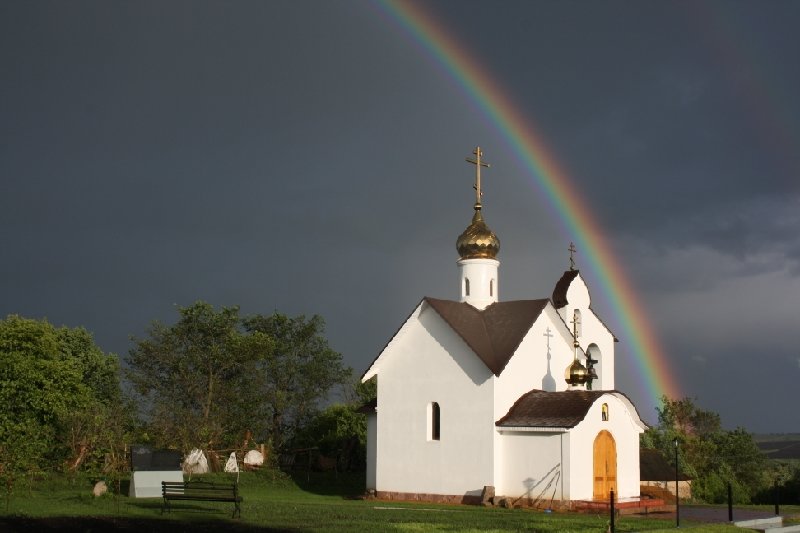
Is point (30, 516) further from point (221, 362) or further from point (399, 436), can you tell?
point (221, 362)

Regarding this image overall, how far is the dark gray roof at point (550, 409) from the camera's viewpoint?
99.5 ft

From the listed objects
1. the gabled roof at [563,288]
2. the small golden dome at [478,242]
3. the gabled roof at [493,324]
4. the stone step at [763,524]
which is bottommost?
the stone step at [763,524]

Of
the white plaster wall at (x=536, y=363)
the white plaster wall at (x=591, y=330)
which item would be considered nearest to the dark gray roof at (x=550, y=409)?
the white plaster wall at (x=536, y=363)

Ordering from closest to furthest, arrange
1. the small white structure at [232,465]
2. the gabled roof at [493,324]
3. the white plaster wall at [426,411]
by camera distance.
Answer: the white plaster wall at [426,411]
the gabled roof at [493,324]
the small white structure at [232,465]

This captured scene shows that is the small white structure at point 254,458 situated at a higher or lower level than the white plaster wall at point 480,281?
lower

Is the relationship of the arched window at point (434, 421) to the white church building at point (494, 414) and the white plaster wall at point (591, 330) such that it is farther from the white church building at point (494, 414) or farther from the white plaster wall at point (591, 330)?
the white plaster wall at point (591, 330)

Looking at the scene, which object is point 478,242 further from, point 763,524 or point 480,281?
point 763,524

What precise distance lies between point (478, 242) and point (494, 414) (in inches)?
331

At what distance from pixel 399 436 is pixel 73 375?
19054mm

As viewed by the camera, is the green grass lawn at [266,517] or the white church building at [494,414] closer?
the green grass lawn at [266,517]

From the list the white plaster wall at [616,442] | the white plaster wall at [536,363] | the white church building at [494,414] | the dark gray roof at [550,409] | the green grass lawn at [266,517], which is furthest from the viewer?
the white plaster wall at [536,363]

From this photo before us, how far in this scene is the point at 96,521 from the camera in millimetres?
20328

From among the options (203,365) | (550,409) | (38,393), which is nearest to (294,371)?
(203,365)

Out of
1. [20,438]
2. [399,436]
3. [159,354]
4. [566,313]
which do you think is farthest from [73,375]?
[566,313]
